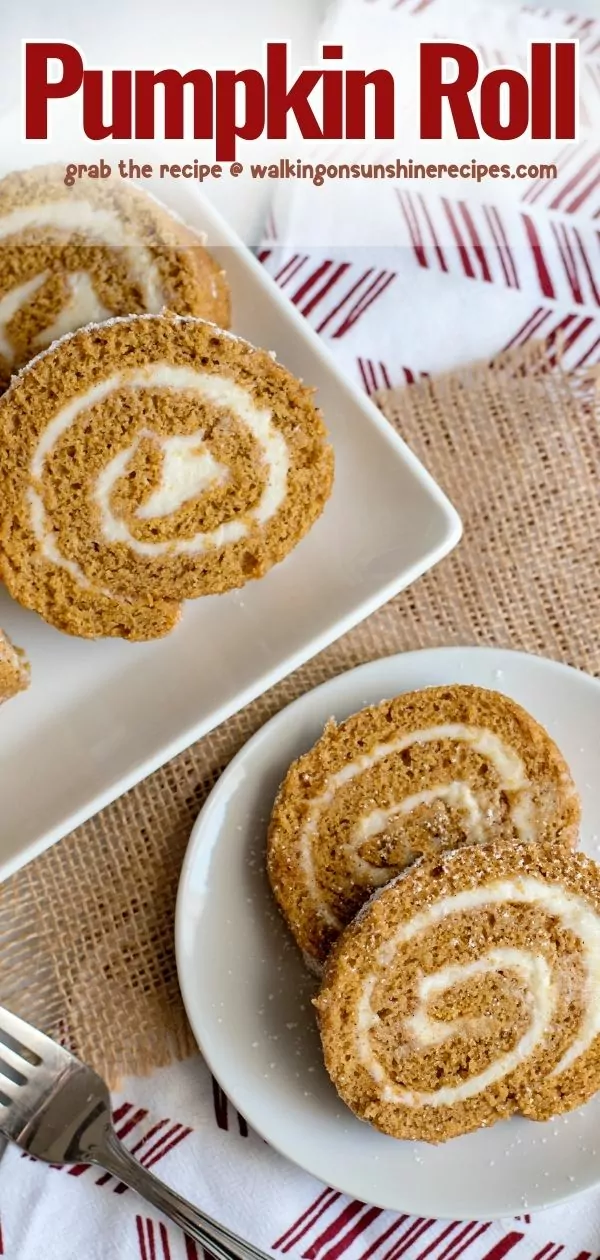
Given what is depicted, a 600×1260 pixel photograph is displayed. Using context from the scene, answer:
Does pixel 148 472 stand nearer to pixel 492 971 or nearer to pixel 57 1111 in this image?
pixel 492 971

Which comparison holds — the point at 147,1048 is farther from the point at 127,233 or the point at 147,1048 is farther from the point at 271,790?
the point at 127,233

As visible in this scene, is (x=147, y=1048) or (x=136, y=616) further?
Result: (x=147, y=1048)

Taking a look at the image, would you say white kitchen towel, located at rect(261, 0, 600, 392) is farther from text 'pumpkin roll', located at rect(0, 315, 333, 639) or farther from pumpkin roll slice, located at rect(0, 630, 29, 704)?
pumpkin roll slice, located at rect(0, 630, 29, 704)

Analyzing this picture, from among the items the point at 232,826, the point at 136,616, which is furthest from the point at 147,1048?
the point at 136,616

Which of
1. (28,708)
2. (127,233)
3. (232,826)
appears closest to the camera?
(127,233)

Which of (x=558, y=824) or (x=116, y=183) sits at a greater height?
(x=116, y=183)

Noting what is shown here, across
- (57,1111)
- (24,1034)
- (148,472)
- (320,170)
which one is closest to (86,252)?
(148,472)

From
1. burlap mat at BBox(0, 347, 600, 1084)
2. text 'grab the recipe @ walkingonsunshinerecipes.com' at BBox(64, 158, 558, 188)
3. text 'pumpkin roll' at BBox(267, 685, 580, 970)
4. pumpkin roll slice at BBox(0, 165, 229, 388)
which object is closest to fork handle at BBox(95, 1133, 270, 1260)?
burlap mat at BBox(0, 347, 600, 1084)
